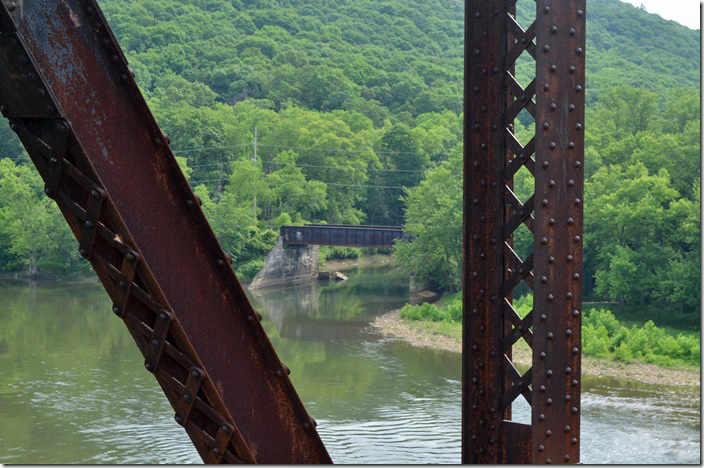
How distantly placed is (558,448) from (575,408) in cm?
10

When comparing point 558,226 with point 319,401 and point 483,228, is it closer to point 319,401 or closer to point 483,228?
point 483,228

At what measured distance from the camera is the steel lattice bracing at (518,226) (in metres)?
2.44

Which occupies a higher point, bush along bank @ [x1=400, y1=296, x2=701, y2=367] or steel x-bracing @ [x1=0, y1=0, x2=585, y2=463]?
steel x-bracing @ [x1=0, y1=0, x2=585, y2=463]

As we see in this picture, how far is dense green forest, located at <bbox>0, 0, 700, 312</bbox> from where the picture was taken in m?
38.5

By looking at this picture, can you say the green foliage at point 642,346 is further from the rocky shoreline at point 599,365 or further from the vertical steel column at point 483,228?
the vertical steel column at point 483,228

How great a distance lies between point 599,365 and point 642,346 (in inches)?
76.4

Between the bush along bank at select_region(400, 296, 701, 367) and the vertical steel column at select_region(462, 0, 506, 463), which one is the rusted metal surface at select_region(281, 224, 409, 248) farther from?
the vertical steel column at select_region(462, 0, 506, 463)

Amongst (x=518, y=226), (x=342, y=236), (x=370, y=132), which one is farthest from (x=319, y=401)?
(x=370, y=132)

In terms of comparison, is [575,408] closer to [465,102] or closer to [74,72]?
[465,102]

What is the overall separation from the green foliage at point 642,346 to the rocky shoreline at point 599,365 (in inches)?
15.5

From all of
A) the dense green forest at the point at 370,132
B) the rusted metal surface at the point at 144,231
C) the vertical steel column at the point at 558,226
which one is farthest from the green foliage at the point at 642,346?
the rusted metal surface at the point at 144,231

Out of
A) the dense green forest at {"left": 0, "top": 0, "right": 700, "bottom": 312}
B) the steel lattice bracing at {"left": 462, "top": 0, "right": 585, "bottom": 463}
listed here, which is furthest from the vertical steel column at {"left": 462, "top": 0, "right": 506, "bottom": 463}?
the dense green forest at {"left": 0, "top": 0, "right": 700, "bottom": 312}

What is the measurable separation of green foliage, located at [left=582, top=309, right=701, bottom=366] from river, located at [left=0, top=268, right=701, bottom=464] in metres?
2.59

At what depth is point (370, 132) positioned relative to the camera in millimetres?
67000
